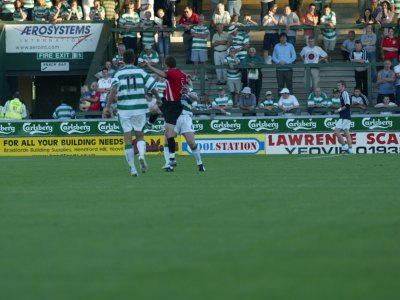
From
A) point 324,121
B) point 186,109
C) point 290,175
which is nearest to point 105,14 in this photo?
point 324,121

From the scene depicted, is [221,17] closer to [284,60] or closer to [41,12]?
[284,60]

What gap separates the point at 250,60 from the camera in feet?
114

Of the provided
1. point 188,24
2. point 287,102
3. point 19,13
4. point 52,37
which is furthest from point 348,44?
Answer: point 19,13

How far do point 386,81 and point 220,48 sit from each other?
16.7 ft

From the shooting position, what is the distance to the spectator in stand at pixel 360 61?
34.8 m

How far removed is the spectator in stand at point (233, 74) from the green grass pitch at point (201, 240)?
1818 centimetres

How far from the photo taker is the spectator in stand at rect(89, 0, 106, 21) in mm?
37469

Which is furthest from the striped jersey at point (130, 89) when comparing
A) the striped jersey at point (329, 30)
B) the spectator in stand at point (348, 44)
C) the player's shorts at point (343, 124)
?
the striped jersey at point (329, 30)

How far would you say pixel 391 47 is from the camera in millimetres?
34594

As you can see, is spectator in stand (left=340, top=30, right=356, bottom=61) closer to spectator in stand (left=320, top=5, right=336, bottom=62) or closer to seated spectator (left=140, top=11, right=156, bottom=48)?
spectator in stand (left=320, top=5, right=336, bottom=62)

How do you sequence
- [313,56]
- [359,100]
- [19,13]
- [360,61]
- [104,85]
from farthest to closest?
[19,13], [313,56], [360,61], [104,85], [359,100]

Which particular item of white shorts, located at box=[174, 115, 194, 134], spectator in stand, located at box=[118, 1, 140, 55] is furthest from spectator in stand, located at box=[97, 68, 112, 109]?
white shorts, located at box=[174, 115, 194, 134]

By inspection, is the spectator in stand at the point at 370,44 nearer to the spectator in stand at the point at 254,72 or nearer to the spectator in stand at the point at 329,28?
the spectator in stand at the point at 329,28

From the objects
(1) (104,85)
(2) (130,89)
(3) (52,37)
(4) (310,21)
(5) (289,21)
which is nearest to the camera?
(2) (130,89)
